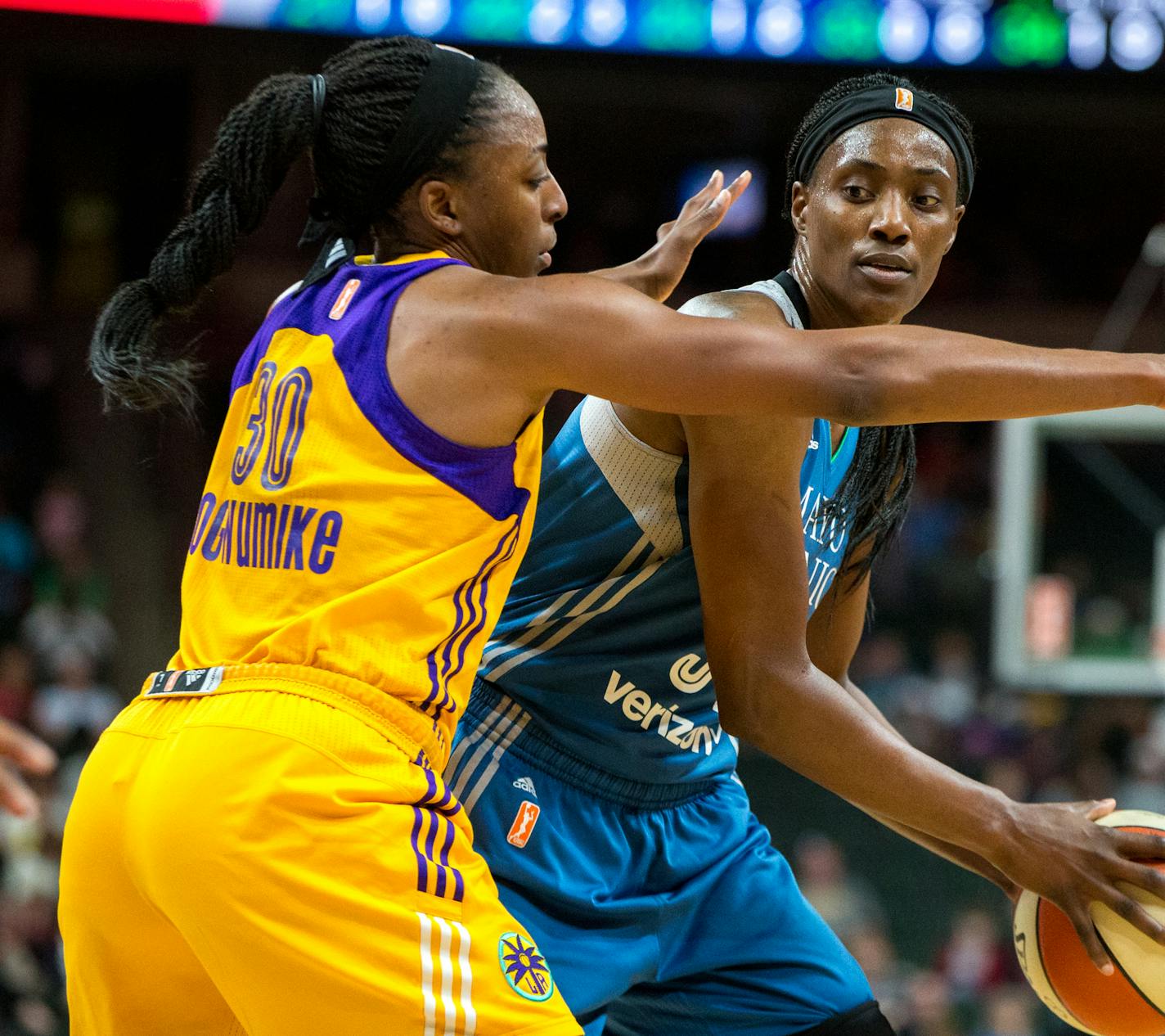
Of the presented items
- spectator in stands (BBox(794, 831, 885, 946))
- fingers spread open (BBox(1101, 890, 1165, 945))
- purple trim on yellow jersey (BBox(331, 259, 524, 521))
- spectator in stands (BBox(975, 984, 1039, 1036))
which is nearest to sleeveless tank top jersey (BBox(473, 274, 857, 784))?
purple trim on yellow jersey (BBox(331, 259, 524, 521))

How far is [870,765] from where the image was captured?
7.91 ft

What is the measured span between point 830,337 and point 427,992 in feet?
3.22

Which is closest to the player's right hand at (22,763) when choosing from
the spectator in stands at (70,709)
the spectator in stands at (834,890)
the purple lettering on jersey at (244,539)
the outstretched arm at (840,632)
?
the purple lettering on jersey at (244,539)

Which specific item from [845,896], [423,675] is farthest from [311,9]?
[423,675]

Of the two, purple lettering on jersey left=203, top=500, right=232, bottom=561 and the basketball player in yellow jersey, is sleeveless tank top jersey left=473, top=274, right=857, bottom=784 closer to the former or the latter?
the basketball player in yellow jersey

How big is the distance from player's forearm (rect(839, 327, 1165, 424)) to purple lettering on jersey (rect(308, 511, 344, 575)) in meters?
0.70

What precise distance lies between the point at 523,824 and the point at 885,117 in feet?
4.41

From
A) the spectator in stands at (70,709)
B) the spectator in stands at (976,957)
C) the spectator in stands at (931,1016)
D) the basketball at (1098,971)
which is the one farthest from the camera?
the spectator in stands at (70,709)

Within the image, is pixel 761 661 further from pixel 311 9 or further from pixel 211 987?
pixel 311 9

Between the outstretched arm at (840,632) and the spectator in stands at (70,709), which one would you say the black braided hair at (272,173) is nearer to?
the outstretched arm at (840,632)

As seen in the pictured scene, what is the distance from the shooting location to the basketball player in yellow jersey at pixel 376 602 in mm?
1933

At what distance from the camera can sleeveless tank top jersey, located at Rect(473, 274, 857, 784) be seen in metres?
2.59

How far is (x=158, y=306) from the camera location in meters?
2.37

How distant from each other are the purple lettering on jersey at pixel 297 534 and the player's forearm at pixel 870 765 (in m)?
0.76
